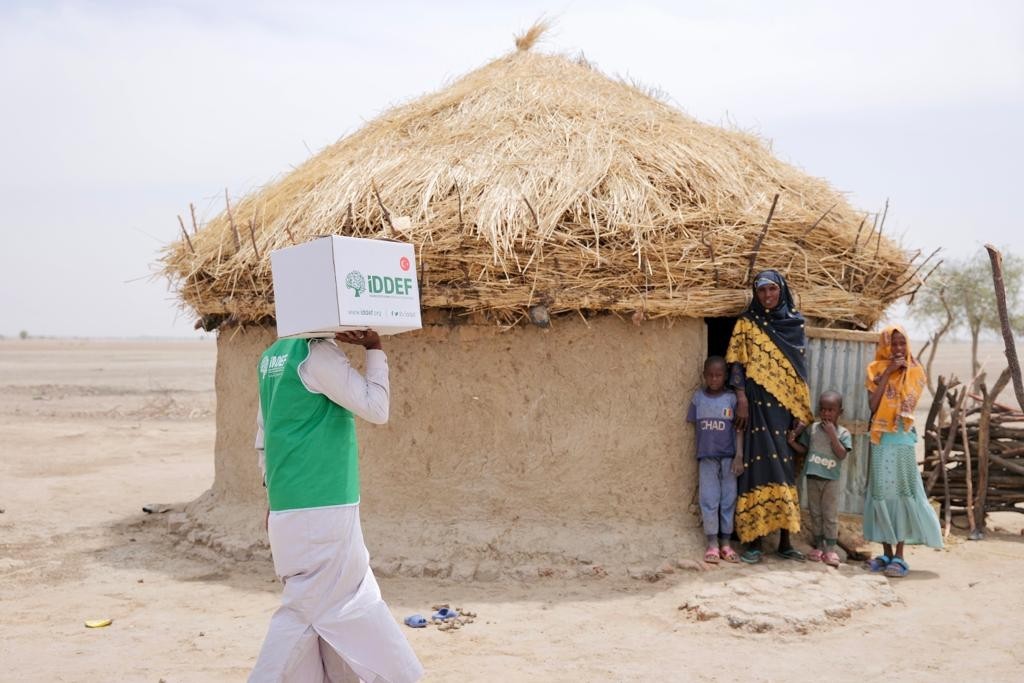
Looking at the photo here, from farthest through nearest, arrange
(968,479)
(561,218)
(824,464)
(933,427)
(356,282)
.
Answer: (933,427)
(968,479)
(824,464)
(561,218)
(356,282)

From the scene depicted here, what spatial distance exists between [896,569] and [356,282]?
4.23 meters

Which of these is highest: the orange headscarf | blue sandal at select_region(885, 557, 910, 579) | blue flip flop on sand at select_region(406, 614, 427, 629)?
the orange headscarf

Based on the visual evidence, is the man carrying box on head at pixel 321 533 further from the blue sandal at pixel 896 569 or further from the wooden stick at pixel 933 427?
the wooden stick at pixel 933 427

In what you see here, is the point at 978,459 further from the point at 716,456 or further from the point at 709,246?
the point at 709,246

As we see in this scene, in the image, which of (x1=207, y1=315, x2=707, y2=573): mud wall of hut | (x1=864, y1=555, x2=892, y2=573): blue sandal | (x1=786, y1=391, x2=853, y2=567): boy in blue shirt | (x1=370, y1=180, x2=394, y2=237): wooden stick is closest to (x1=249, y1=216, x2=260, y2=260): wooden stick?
(x1=370, y1=180, x2=394, y2=237): wooden stick

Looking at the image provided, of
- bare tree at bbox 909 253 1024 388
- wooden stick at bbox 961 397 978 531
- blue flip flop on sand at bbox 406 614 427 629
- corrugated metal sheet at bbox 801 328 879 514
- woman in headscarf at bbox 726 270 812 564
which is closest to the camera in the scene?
blue flip flop on sand at bbox 406 614 427 629

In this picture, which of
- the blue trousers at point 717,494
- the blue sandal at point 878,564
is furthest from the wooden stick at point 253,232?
the blue sandal at point 878,564

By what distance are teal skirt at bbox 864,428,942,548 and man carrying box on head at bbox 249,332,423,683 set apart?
3652mm

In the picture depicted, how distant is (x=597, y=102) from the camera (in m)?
7.29

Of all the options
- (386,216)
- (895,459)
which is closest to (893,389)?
(895,459)

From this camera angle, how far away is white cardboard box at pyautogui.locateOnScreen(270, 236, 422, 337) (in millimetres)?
3252

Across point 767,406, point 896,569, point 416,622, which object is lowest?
point 896,569

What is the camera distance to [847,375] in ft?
20.2

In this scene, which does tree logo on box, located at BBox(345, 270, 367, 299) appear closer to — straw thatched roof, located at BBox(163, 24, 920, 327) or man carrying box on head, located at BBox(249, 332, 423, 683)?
man carrying box on head, located at BBox(249, 332, 423, 683)
